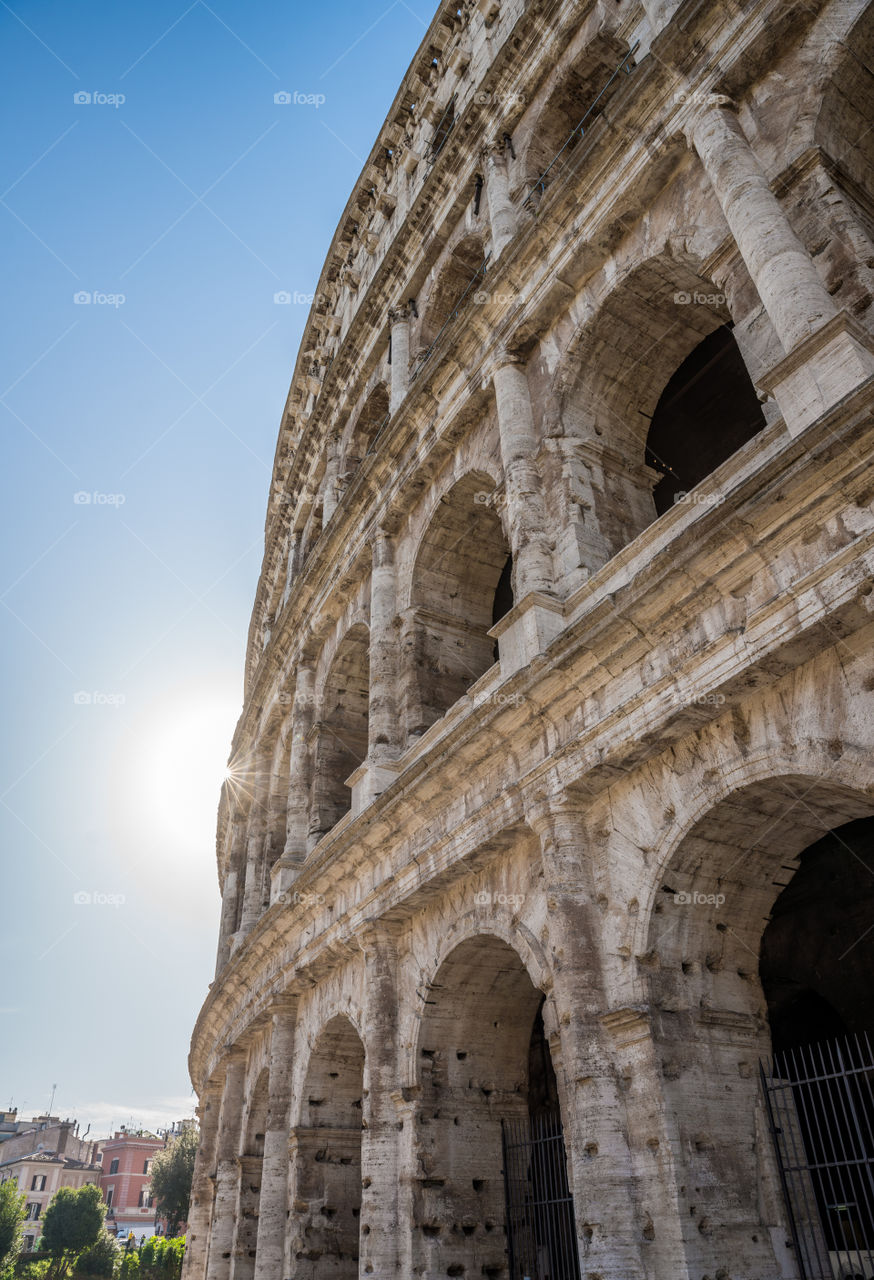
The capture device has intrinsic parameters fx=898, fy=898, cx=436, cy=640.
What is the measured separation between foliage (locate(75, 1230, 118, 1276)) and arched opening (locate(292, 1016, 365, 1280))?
34.9 m

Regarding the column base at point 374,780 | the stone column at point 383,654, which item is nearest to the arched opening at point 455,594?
the stone column at point 383,654

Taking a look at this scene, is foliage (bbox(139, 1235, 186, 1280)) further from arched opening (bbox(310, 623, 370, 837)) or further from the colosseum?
arched opening (bbox(310, 623, 370, 837))

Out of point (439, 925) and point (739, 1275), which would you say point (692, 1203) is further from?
point (439, 925)

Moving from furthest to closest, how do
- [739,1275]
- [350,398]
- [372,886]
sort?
[350,398]
[372,886]
[739,1275]

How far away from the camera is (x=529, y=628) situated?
6.59 m

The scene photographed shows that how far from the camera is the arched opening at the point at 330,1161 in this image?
28.1 ft

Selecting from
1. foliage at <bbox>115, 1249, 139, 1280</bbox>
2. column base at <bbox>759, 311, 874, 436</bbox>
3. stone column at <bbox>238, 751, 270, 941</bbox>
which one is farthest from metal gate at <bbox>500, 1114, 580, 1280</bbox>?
foliage at <bbox>115, 1249, 139, 1280</bbox>

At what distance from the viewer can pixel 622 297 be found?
7504mm

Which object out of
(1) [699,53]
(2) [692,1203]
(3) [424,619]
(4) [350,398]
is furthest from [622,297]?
(4) [350,398]

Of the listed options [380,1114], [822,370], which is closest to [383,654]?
[380,1114]

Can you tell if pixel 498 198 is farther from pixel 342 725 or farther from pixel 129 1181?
pixel 129 1181

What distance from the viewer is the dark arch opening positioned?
9117mm

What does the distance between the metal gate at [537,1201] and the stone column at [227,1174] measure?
236 inches

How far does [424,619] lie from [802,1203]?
20.2 feet
